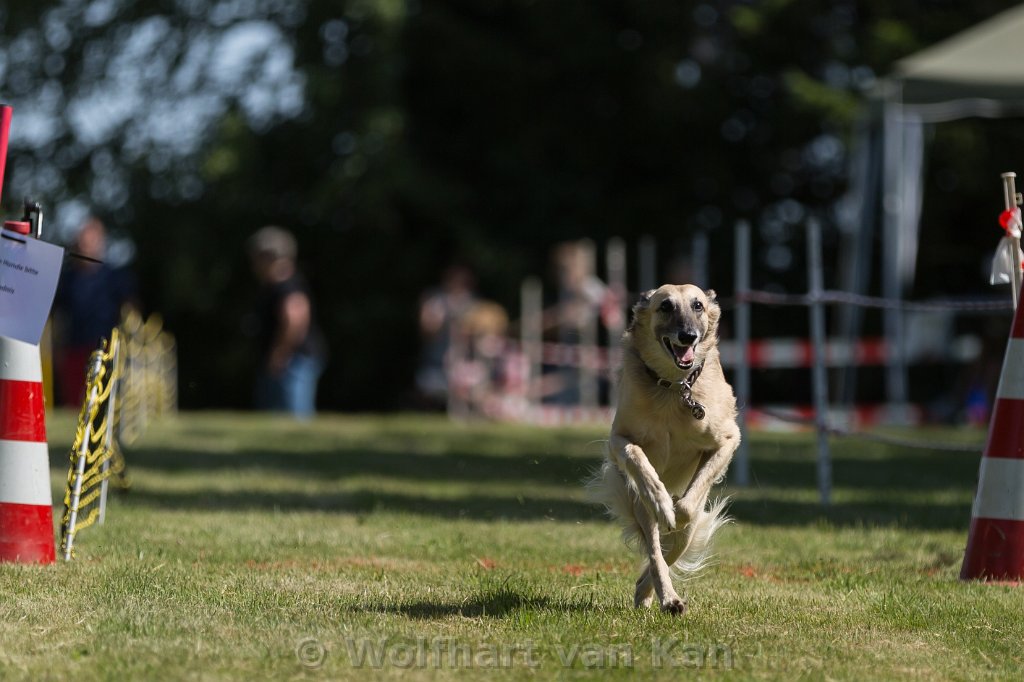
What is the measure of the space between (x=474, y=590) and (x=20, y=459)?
6.04ft

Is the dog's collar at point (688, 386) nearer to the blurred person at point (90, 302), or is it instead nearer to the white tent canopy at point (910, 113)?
the blurred person at point (90, 302)

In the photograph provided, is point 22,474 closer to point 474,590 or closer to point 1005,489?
point 474,590

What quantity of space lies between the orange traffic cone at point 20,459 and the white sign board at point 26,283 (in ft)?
0.87

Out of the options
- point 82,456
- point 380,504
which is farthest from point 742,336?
point 82,456

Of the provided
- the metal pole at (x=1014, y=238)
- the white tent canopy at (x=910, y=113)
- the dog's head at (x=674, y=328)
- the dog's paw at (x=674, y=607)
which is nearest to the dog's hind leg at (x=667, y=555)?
A: the dog's paw at (x=674, y=607)

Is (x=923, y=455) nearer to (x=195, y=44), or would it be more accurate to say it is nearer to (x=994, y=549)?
(x=994, y=549)

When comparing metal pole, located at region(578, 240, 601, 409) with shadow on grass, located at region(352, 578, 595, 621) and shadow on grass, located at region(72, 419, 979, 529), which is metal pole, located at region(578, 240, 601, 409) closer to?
shadow on grass, located at region(72, 419, 979, 529)

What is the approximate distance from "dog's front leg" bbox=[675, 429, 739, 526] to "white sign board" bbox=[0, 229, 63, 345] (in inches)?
97.1

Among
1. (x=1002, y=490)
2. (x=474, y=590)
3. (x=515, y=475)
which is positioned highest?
(x=1002, y=490)

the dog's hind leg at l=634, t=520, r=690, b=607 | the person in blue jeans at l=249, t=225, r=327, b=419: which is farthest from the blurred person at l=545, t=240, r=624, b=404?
the dog's hind leg at l=634, t=520, r=690, b=607

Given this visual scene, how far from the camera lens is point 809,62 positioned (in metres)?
22.9

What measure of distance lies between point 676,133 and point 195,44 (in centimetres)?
804

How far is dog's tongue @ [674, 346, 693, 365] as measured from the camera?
5.45m

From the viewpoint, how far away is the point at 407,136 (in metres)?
23.7
